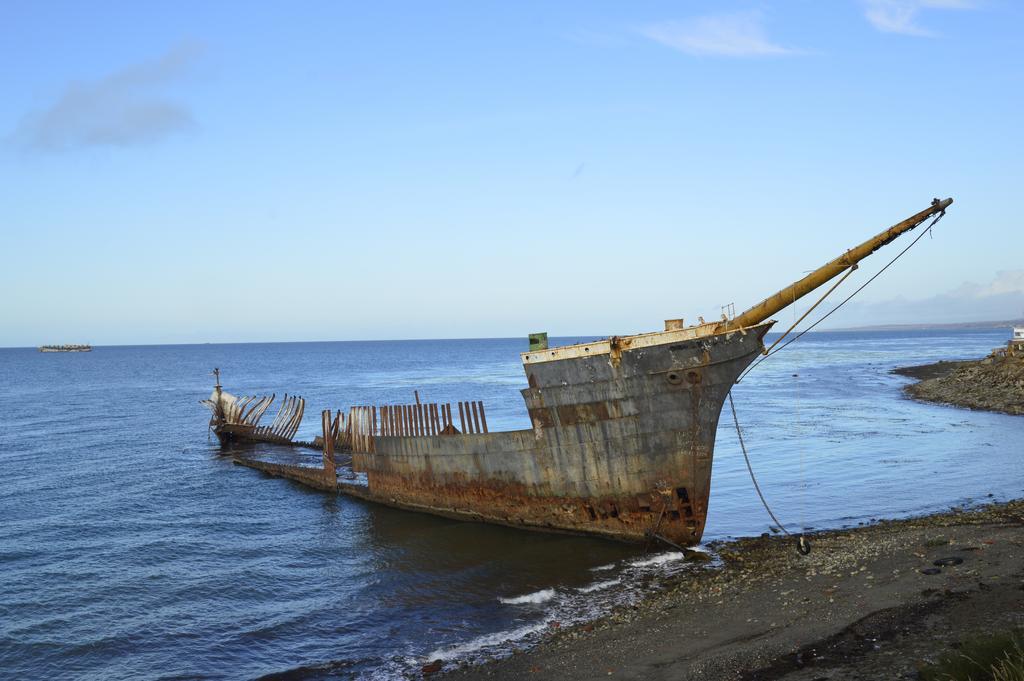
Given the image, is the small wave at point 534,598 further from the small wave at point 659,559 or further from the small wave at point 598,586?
the small wave at point 659,559

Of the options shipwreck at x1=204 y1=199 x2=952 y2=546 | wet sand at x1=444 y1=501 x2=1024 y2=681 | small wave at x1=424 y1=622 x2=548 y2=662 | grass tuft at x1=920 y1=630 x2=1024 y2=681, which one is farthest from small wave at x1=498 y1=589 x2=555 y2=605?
grass tuft at x1=920 y1=630 x2=1024 y2=681

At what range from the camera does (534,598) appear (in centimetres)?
1619

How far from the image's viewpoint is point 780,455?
32250mm

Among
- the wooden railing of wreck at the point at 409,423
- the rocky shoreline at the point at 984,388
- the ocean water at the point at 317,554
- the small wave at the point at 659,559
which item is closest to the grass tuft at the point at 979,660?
the ocean water at the point at 317,554

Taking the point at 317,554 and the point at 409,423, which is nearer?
the point at 317,554

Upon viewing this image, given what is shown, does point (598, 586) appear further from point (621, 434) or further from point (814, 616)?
point (814, 616)

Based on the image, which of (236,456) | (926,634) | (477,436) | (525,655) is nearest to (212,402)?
(236,456)

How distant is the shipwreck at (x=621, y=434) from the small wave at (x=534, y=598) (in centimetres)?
320

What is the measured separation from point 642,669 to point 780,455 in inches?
913

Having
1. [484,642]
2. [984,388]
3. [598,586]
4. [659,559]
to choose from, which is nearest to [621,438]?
[659,559]

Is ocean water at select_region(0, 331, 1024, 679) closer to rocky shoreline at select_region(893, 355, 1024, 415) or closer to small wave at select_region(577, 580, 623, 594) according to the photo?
small wave at select_region(577, 580, 623, 594)

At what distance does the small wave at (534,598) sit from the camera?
16062mm

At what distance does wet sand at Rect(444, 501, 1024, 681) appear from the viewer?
10.2 metres

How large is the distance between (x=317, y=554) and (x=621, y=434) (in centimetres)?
971
